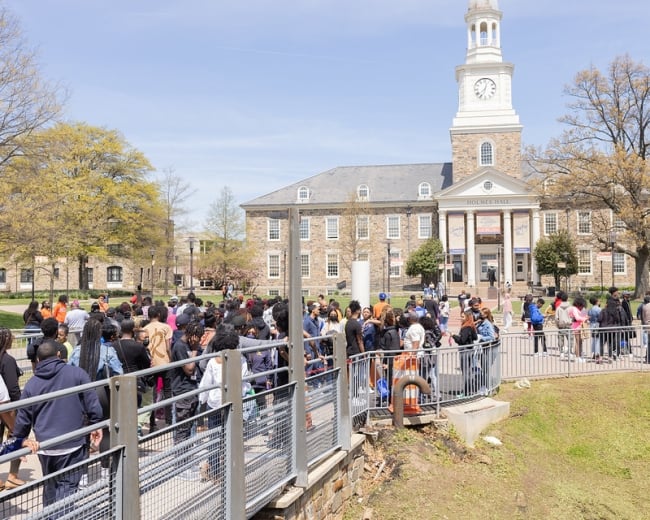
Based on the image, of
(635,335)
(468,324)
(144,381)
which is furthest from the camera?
(635,335)

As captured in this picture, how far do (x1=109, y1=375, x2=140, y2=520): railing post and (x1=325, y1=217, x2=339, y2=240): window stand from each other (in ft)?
205

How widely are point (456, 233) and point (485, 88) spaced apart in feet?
→ 44.9

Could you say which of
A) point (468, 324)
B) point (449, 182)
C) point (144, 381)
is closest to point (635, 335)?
point (468, 324)

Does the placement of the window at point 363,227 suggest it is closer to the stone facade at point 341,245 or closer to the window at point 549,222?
the stone facade at point 341,245

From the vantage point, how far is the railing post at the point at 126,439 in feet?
14.5

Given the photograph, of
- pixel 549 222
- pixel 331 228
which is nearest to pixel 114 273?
pixel 331 228

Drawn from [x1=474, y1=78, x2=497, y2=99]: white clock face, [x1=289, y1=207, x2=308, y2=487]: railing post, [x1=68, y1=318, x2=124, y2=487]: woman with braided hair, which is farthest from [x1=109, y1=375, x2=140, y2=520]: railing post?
[x1=474, y1=78, x2=497, y2=99]: white clock face

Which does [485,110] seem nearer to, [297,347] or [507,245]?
[507,245]

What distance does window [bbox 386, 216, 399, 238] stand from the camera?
65625 millimetres

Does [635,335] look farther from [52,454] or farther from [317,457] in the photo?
[52,454]

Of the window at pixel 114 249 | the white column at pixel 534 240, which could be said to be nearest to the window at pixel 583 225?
the white column at pixel 534 240

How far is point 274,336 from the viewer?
13.7 meters

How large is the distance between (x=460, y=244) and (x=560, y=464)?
167 feet

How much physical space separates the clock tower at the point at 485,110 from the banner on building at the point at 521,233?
4.23 meters
